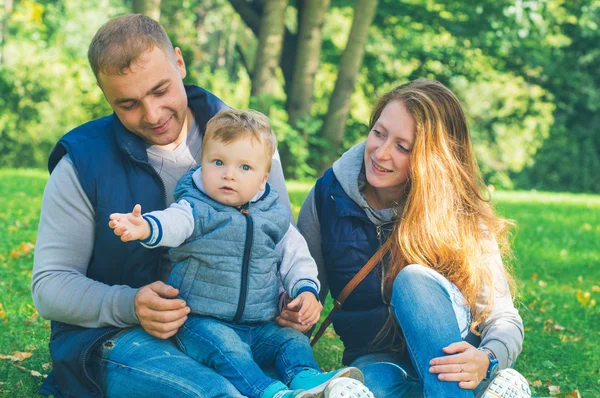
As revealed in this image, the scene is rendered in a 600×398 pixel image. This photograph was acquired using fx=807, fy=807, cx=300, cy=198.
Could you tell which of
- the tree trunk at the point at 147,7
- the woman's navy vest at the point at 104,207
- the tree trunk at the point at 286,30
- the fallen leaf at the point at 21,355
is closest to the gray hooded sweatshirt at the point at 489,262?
the woman's navy vest at the point at 104,207

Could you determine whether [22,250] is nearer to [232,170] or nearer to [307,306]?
[232,170]

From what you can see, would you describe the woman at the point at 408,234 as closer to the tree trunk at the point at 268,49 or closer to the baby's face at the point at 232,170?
the baby's face at the point at 232,170

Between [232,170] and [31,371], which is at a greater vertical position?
[232,170]

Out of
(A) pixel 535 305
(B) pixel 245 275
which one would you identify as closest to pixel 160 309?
(B) pixel 245 275

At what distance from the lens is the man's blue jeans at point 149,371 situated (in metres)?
2.93

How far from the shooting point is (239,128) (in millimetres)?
3225

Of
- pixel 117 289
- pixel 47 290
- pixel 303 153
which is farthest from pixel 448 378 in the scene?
pixel 303 153

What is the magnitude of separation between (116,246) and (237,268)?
539 millimetres

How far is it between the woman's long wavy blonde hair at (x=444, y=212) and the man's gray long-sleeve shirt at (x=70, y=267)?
3.85ft

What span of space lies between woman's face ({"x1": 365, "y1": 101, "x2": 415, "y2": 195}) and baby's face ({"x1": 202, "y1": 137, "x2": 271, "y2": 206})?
22.5 inches

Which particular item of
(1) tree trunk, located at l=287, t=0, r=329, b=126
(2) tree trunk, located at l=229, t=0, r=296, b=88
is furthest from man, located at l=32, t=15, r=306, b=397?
(2) tree trunk, located at l=229, t=0, r=296, b=88

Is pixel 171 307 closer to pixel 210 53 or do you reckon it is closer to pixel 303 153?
pixel 303 153

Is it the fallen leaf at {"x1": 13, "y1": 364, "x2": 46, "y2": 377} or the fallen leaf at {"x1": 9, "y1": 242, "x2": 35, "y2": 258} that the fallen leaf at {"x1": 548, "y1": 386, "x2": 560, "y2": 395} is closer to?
the fallen leaf at {"x1": 13, "y1": 364, "x2": 46, "y2": 377}

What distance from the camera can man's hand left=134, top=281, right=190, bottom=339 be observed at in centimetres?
304
